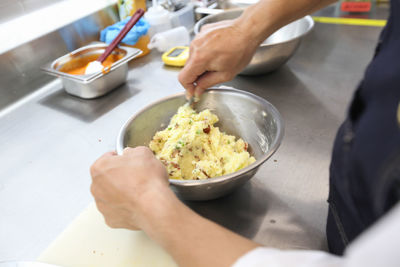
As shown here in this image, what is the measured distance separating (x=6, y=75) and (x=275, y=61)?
1.08 metres

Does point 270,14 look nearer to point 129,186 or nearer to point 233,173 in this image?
point 233,173

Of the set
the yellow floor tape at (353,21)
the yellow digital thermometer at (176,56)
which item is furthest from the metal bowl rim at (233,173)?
the yellow floor tape at (353,21)

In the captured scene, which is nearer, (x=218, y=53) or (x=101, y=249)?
(x=101, y=249)

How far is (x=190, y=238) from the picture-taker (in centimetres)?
51

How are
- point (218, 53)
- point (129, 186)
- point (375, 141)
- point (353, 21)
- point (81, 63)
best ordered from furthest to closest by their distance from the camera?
point (353, 21) < point (81, 63) < point (218, 53) < point (129, 186) < point (375, 141)

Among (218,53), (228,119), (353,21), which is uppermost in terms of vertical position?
(218,53)

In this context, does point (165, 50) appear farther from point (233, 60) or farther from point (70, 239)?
point (70, 239)

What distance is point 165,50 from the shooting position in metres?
1.68

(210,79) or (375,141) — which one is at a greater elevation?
(375,141)

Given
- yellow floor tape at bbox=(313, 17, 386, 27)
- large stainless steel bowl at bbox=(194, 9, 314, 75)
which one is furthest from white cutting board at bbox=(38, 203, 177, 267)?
yellow floor tape at bbox=(313, 17, 386, 27)

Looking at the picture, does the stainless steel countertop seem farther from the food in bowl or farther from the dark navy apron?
the dark navy apron

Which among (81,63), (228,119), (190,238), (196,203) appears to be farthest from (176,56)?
(190,238)

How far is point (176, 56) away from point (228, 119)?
2.11ft

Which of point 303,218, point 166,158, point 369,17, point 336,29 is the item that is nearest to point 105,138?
point 166,158
